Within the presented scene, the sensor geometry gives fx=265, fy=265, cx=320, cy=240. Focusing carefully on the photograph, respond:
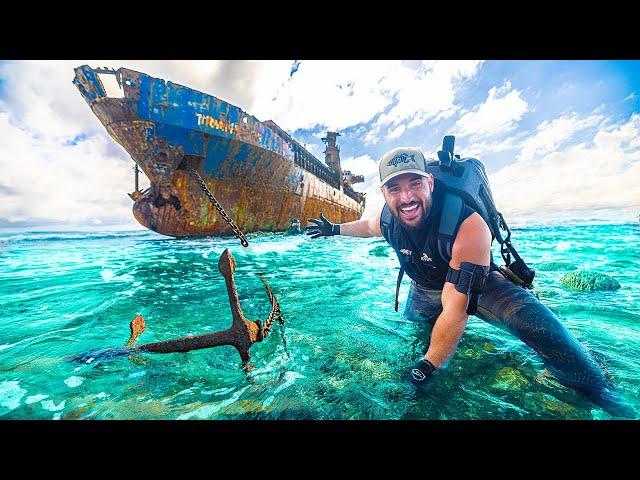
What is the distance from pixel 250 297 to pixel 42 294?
14.8 feet

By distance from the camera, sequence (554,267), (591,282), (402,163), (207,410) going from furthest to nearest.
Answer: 1. (554,267)
2. (591,282)
3. (402,163)
4. (207,410)

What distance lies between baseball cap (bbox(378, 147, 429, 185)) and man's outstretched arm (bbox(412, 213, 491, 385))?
825mm

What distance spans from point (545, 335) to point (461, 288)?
0.91 metres

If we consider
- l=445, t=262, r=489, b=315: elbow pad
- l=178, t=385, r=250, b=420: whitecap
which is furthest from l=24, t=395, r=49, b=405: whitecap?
l=445, t=262, r=489, b=315: elbow pad

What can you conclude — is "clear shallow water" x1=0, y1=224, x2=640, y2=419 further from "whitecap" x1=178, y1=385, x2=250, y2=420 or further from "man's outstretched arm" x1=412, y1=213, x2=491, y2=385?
"man's outstretched arm" x1=412, y1=213, x2=491, y2=385

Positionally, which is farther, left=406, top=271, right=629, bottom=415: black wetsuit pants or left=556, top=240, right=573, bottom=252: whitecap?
left=556, top=240, right=573, bottom=252: whitecap

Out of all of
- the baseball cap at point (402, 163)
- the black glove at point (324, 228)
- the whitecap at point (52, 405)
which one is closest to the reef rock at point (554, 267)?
the black glove at point (324, 228)

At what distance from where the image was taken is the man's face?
2773 mm

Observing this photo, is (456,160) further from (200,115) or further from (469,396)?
(200,115)

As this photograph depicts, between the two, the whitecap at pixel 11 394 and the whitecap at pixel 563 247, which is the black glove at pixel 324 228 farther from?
the whitecap at pixel 563 247

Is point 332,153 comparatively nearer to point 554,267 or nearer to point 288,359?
point 554,267

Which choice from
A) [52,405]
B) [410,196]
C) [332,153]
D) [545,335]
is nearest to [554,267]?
[545,335]

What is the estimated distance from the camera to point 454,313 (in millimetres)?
2529

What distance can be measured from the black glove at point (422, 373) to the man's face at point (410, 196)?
1426mm
